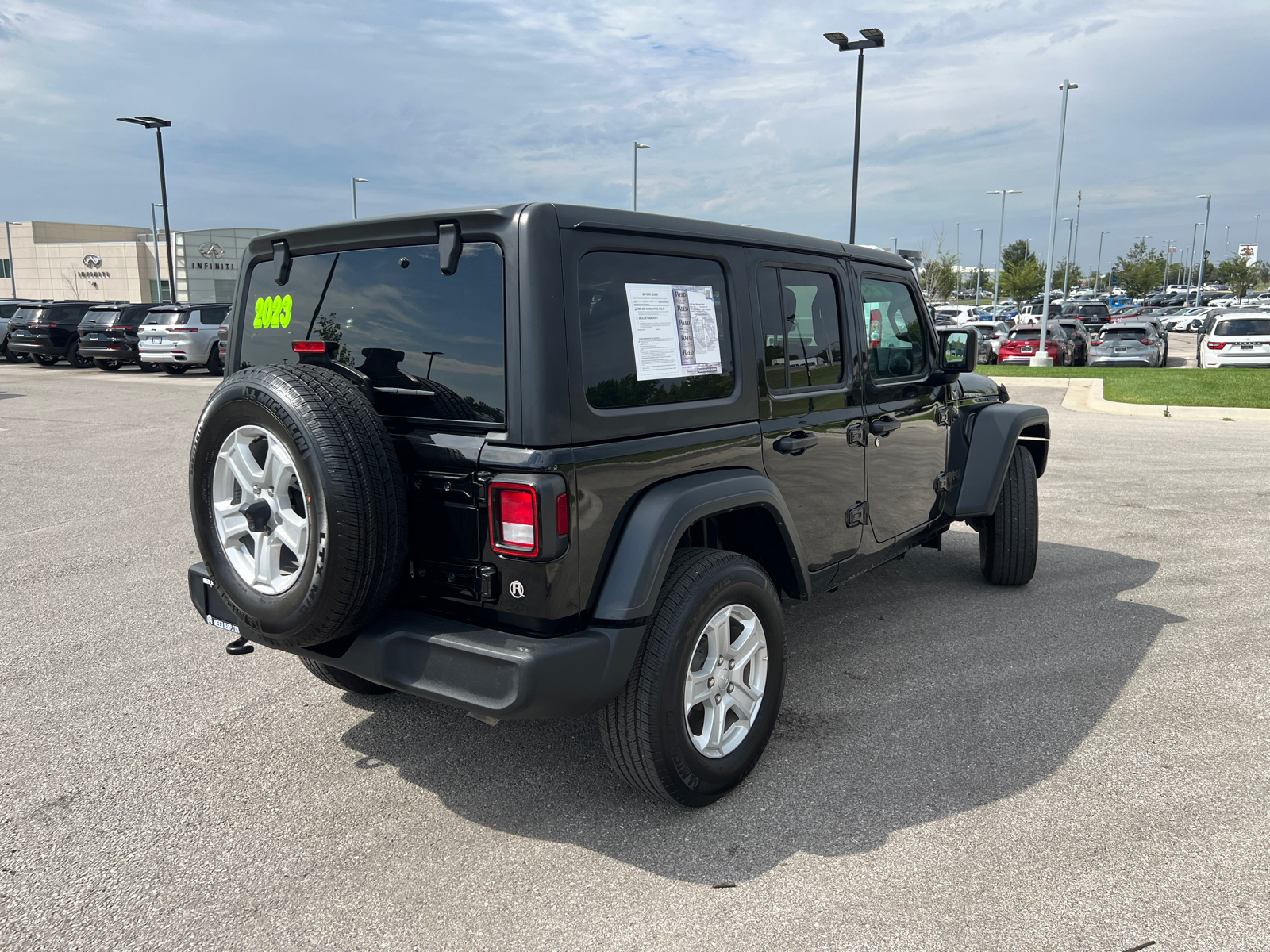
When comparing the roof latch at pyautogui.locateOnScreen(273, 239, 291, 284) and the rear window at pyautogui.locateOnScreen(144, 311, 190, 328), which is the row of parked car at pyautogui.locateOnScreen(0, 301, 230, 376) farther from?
the roof latch at pyautogui.locateOnScreen(273, 239, 291, 284)

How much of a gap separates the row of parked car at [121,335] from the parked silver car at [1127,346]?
2101 cm

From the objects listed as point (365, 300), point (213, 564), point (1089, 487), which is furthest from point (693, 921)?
point (1089, 487)

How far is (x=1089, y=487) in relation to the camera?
8.70 metres

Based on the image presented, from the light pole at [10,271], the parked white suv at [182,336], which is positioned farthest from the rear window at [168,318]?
the light pole at [10,271]

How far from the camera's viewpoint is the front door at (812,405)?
3637 millimetres

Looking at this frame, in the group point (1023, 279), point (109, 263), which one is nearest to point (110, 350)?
point (109, 263)

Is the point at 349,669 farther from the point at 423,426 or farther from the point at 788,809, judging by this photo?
the point at 788,809

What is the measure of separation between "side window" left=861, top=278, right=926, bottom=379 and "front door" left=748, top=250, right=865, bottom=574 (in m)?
0.26

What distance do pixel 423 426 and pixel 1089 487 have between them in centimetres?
756

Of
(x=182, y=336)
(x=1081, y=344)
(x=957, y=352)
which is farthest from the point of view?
(x=1081, y=344)

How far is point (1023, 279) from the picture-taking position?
2552 inches

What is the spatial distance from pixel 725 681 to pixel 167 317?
22.9 m

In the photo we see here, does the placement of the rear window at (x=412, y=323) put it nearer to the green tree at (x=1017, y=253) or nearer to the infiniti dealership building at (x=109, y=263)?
the infiniti dealership building at (x=109, y=263)

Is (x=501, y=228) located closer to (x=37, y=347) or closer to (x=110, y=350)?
(x=110, y=350)
